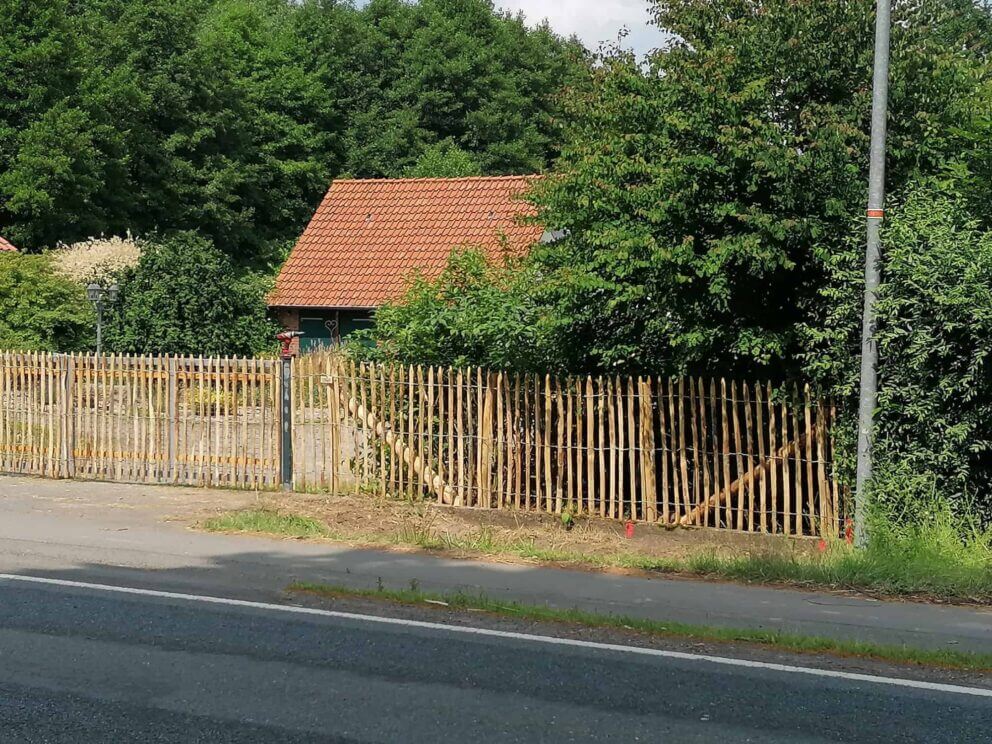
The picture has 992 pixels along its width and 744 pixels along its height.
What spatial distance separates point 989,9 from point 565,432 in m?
52.7

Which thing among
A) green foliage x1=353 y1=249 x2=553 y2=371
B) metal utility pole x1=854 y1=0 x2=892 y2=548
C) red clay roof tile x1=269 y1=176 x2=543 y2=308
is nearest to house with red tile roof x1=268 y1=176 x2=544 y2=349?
red clay roof tile x1=269 y1=176 x2=543 y2=308

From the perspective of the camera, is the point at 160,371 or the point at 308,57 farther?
the point at 308,57

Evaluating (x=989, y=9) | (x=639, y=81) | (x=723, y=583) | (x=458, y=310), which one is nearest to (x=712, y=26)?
(x=639, y=81)

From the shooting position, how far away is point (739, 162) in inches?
507

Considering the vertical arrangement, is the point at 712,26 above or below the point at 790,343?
above

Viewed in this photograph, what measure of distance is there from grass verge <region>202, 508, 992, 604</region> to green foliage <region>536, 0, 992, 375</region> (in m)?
2.36

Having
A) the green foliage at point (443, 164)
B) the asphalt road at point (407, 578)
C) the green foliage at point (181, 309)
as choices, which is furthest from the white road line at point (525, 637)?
the green foliage at point (443, 164)

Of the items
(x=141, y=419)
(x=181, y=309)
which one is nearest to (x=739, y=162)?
(x=141, y=419)

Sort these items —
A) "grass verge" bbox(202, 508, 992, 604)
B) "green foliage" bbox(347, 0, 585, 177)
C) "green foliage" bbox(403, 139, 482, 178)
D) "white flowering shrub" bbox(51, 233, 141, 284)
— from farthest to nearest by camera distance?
"green foliage" bbox(347, 0, 585, 177)
"green foliage" bbox(403, 139, 482, 178)
"white flowering shrub" bbox(51, 233, 141, 284)
"grass verge" bbox(202, 508, 992, 604)

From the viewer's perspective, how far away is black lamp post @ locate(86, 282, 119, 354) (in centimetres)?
2880

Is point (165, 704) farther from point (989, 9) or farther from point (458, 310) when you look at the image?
point (989, 9)

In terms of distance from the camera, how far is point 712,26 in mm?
13922

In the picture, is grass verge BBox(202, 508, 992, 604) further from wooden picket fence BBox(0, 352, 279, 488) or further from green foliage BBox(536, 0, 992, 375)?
wooden picket fence BBox(0, 352, 279, 488)

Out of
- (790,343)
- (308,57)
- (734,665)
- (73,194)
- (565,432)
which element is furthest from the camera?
(308,57)
